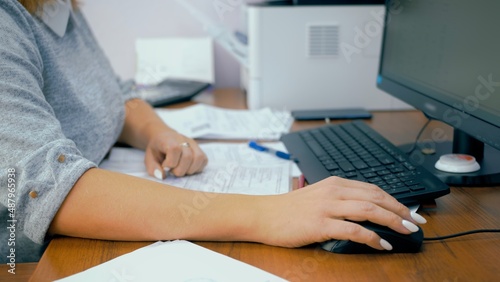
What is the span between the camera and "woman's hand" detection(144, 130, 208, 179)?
96 cm

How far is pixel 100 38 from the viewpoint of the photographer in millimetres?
1931

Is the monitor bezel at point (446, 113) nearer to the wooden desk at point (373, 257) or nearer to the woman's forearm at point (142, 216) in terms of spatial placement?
the wooden desk at point (373, 257)

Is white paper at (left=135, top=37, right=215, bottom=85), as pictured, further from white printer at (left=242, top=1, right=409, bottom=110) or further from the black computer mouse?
the black computer mouse

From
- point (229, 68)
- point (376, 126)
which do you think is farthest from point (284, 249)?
point (229, 68)

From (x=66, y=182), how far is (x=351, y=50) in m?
0.94

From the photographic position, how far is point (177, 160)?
3.17ft

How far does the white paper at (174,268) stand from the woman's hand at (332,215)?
2.8 inches

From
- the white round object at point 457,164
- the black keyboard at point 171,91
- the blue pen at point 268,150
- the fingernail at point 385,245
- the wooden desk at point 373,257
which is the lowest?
the black keyboard at point 171,91

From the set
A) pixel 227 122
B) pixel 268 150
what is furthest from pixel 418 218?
pixel 227 122

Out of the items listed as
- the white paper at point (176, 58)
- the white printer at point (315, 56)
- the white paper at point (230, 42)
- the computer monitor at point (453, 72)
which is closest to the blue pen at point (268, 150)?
the computer monitor at point (453, 72)

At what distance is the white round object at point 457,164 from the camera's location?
0.86 metres

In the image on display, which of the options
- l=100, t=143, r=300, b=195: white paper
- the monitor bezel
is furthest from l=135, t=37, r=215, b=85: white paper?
the monitor bezel

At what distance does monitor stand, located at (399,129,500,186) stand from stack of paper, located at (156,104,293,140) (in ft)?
1.11

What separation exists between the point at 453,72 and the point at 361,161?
0.66 ft
